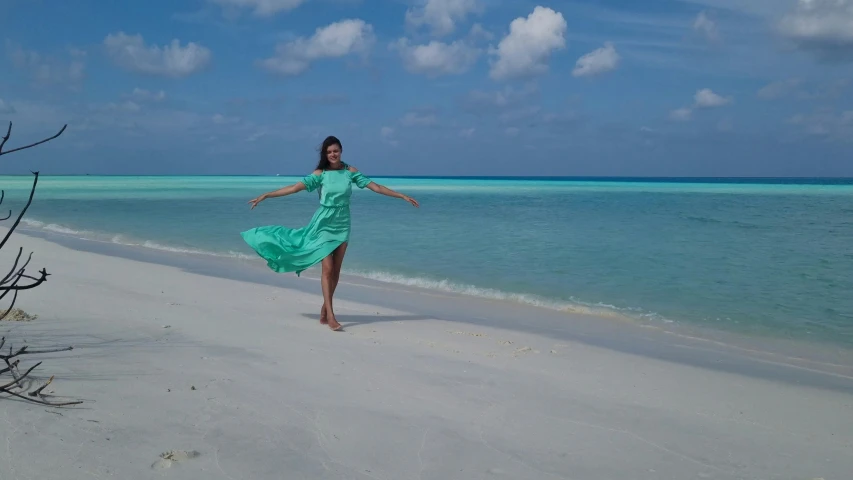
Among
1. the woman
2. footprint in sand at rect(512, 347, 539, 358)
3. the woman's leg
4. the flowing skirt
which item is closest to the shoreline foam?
footprint in sand at rect(512, 347, 539, 358)

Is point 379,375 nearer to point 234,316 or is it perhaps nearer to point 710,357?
point 234,316

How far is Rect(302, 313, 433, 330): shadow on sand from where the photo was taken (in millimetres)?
7191

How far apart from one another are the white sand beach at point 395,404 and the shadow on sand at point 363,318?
0.07 meters

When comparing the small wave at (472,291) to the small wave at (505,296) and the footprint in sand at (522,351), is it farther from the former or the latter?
the footprint in sand at (522,351)

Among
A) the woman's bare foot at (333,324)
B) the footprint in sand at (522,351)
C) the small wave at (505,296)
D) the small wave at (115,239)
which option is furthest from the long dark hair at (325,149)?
the small wave at (115,239)

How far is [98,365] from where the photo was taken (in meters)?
4.52

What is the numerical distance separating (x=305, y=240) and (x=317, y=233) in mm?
152

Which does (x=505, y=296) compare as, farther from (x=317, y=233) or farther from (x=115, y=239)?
(x=115, y=239)

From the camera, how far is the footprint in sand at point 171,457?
310 cm

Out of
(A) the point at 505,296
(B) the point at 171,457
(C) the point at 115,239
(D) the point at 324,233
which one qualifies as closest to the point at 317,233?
(D) the point at 324,233

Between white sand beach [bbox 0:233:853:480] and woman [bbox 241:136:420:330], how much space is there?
569mm

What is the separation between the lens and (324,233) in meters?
6.95

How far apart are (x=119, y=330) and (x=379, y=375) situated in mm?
2362

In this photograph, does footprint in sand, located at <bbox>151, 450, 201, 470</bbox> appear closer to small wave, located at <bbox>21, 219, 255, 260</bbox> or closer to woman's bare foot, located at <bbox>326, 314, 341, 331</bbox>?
woman's bare foot, located at <bbox>326, 314, 341, 331</bbox>
